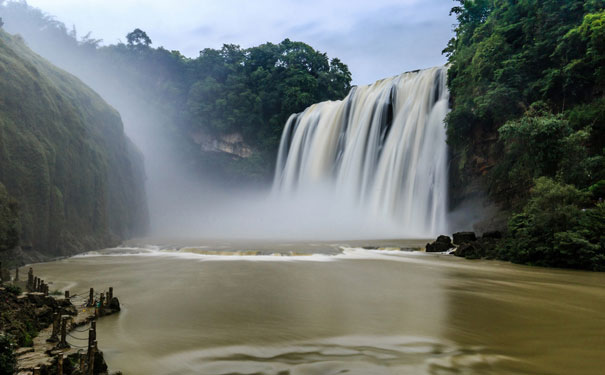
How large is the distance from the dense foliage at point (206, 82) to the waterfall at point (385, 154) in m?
9.19

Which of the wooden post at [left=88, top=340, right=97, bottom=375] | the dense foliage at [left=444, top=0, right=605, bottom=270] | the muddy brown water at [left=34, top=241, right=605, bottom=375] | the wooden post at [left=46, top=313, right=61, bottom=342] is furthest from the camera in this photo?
the dense foliage at [left=444, top=0, right=605, bottom=270]

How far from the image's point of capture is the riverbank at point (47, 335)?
372 centimetres

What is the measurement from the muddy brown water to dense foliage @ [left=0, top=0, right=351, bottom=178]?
33266 mm

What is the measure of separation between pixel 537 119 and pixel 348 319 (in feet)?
42.0

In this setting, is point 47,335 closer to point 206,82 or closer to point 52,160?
point 52,160

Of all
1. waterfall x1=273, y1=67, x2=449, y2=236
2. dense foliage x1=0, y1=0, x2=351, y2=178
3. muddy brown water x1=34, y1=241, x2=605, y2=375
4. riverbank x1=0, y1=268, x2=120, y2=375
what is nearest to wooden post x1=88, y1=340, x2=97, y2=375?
riverbank x1=0, y1=268, x2=120, y2=375

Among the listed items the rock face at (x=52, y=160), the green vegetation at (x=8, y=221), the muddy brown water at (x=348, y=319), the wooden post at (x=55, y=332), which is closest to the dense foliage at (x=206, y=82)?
the rock face at (x=52, y=160)

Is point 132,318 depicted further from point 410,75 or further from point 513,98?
point 410,75

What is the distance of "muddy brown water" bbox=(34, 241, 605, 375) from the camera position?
177 inches

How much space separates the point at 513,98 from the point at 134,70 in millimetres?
43618

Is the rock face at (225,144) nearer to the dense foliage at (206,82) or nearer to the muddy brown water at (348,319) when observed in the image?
the dense foliage at (206,82)

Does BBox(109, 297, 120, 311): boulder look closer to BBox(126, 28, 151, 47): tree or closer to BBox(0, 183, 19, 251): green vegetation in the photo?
BBox(0, 183, 19, 251): green vegetation

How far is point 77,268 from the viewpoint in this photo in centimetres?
1198

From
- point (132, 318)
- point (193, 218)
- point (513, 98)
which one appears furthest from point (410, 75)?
point (193, 218)
